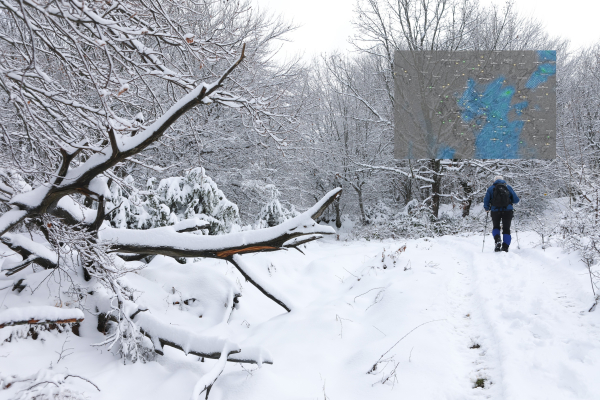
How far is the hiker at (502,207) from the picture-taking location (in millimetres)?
7520

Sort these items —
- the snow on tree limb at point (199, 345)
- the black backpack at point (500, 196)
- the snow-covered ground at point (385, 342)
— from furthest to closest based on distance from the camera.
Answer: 1. the black backpack at point (500, 196)
2. the snow on tree limb at point (199, 345)
3. the snow-covered ground at point (385, 342)

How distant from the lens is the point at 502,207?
772cm

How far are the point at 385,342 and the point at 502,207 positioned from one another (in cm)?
561

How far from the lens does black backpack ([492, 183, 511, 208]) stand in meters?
7.68

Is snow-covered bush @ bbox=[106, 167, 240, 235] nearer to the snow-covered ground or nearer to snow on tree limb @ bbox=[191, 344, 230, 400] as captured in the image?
the snow-covered ground

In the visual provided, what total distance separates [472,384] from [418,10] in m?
16.2

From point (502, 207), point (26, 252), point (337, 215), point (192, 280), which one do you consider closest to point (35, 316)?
point (26, 252)

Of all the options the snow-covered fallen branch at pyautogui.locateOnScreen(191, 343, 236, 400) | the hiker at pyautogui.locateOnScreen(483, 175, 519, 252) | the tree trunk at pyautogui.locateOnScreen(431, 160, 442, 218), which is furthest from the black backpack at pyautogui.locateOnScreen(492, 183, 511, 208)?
the tree trunk at pyautogui.locateOnScreen(431, 160, 442, 218)

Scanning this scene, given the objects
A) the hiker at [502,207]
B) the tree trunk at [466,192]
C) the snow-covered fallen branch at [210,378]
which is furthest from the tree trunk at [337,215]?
the snow-covered fallen branch at [210,378]

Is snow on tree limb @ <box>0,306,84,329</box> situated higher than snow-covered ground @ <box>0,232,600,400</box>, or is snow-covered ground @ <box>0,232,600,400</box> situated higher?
snow on tree limb @ <box>0,306,84,329</box>

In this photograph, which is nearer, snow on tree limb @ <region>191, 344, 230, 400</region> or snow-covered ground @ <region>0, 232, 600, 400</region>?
snow on tree limb @ <region>191, 344, 230, 400</region>
